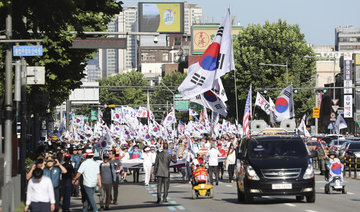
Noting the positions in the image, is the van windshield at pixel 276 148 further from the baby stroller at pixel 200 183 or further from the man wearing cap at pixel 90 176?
the man wearing cap at pixel 90 176

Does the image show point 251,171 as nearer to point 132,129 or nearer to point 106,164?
point 106,164

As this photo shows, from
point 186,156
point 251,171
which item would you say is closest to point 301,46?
point 186,156

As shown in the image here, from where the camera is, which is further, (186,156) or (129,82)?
(129,82)

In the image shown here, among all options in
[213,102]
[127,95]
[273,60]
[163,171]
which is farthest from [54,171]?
[127,95]

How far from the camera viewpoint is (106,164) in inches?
922

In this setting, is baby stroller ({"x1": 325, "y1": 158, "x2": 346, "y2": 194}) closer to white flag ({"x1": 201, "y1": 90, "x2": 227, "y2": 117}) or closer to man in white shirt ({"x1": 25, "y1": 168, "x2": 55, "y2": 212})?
white flag ({"x1": 201, "y1": 90, "x2": 227, "y2": 117})

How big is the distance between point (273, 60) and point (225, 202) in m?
64.8

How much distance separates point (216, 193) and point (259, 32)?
6074 centimetres

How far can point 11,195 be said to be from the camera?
61.2 ft

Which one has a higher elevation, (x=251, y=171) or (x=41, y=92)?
A: (x=41, y=92)

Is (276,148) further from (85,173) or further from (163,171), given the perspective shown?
(85,173)

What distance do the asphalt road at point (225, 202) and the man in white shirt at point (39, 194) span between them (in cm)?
662

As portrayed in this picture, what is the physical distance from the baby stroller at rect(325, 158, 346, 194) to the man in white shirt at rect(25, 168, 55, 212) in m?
12.9

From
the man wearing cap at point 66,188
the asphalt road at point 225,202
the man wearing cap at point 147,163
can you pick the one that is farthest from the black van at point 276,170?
the man wearing cap at point 147,163
